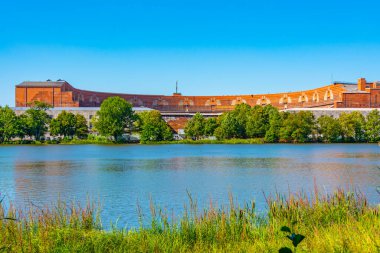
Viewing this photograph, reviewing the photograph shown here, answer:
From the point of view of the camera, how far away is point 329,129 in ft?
256

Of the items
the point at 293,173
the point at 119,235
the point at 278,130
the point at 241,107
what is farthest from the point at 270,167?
the point at 241,107

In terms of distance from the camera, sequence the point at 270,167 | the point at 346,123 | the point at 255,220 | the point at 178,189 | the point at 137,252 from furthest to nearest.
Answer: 1. the point at 346,123
2. the point at 270,167
3. the point at 178,189
4. the point at 255,220
5. the point at 137,252

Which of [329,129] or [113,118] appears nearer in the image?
[329,129]

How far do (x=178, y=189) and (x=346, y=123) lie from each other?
6189cm

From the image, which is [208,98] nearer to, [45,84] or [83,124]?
[45,84]

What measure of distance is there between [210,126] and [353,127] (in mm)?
23702

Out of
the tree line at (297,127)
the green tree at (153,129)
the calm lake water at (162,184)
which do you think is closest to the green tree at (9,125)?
the green tree at (153,129)

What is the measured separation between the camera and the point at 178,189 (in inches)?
866

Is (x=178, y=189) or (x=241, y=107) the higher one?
(x=241, y=107)

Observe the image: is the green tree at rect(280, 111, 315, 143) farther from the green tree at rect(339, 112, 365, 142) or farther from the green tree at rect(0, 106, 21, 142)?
the green tree at rect(0, 106, 21, 142)

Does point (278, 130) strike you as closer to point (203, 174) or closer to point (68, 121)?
point (68, 121)

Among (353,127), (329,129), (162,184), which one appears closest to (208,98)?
(329,129)

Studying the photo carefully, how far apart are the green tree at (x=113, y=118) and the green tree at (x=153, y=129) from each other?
272cm

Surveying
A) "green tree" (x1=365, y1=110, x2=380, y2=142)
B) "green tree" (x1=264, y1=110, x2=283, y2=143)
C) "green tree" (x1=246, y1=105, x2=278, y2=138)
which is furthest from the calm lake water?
"green tree" (x1=365, y1=110, x2=380, y2=142)
